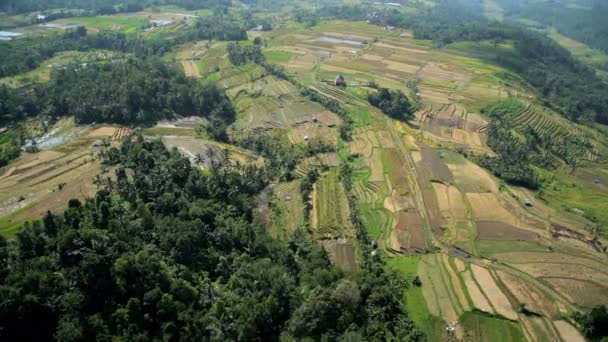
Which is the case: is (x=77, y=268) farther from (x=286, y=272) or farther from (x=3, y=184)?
(x=3, y=184)

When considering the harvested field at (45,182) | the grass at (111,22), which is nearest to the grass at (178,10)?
the grass at (111,22)

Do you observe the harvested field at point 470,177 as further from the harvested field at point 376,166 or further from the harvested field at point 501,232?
the harvested field at point 376,166

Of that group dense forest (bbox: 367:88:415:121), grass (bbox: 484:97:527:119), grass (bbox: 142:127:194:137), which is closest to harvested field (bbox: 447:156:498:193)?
dense forest (bbox: 367:88:415:121)

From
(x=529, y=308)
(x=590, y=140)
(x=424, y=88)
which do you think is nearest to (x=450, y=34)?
(x=424, y=88)

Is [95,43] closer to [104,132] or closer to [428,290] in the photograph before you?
[104,132]

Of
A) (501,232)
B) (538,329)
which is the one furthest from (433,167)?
(538,329)

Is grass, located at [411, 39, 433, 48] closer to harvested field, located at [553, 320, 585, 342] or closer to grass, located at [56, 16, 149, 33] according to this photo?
grass, located at [56, 16, 149, 33]

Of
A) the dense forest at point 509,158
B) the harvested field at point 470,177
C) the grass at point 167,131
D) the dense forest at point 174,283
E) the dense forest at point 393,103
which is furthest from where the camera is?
the dense forest at point 393,103
